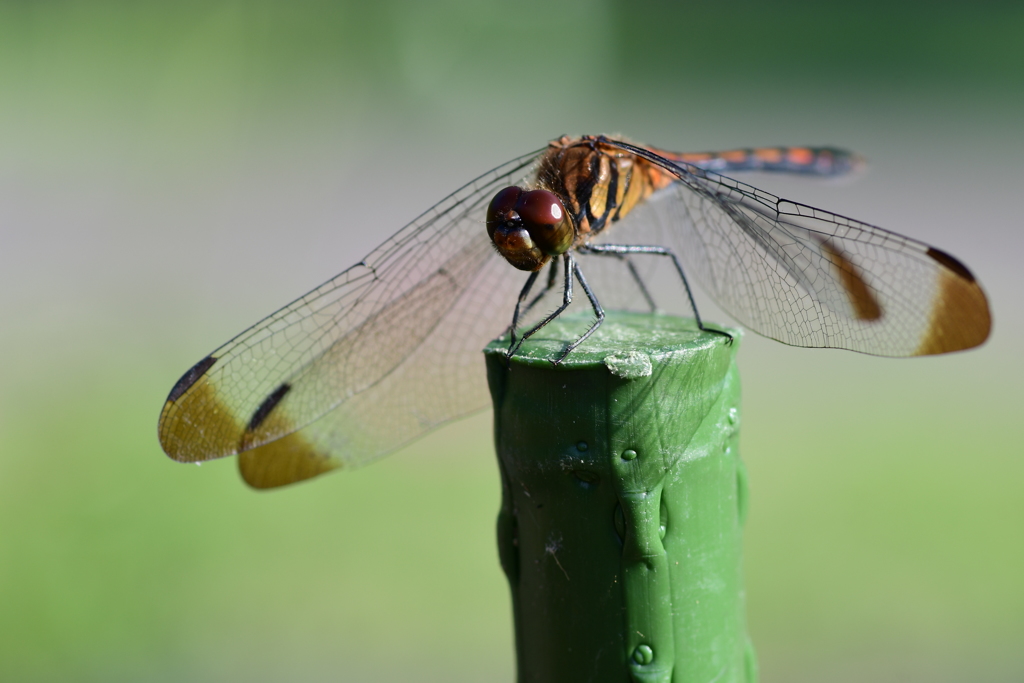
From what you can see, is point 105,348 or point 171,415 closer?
point 171,415

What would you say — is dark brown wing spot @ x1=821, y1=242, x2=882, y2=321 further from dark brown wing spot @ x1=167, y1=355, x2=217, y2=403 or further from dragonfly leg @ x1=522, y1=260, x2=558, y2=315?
dark brown wing spot @ x1=167, y1=355, x2=217, y2=403

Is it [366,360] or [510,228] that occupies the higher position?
[510,228]

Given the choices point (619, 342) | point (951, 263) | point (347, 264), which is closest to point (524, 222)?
point (619, 342)

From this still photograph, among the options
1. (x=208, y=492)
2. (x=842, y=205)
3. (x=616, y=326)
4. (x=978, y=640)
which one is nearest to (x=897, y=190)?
(x=842, y=205)

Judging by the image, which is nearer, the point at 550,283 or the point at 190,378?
the point at 190,378

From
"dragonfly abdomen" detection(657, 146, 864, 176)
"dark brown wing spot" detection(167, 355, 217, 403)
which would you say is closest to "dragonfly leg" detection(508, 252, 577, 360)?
"dark brown wing spot" detection(167, 355, 217, 403)

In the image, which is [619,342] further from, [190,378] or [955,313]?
[190,378]

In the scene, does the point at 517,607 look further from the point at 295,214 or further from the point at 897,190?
the point at 897,190

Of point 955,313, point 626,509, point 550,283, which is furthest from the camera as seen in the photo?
point 550,283
